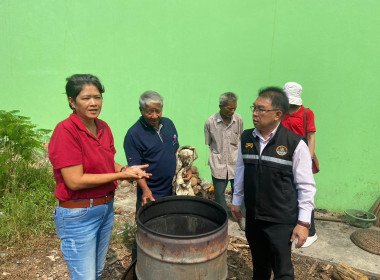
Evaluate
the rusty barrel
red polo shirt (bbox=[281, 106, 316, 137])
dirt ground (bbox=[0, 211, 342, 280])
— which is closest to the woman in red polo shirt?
the rusty barrel

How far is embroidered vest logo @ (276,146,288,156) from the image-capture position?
2.23m

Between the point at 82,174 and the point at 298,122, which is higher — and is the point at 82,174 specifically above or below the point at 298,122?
below

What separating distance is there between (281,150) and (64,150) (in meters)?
1.62

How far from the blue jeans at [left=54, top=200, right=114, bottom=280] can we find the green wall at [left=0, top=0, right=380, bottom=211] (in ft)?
11.1

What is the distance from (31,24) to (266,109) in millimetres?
6248

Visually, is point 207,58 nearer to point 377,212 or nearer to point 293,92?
point 293,92

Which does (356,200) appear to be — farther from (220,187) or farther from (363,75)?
(220,187)

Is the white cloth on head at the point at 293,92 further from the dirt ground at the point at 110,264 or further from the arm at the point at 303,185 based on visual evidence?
the dirt ground at the point at 110,264

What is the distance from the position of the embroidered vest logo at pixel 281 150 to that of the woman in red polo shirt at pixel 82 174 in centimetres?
108

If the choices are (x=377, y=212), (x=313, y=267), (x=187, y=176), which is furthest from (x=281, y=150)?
(x=377, y=212)

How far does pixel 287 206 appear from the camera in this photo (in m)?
2.30

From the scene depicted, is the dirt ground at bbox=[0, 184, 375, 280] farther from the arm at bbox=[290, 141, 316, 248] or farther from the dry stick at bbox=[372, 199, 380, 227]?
the dry stick at bbox=[372, 199, 380, 227]

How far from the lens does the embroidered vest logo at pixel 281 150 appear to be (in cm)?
223

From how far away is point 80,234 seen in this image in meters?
2.01
